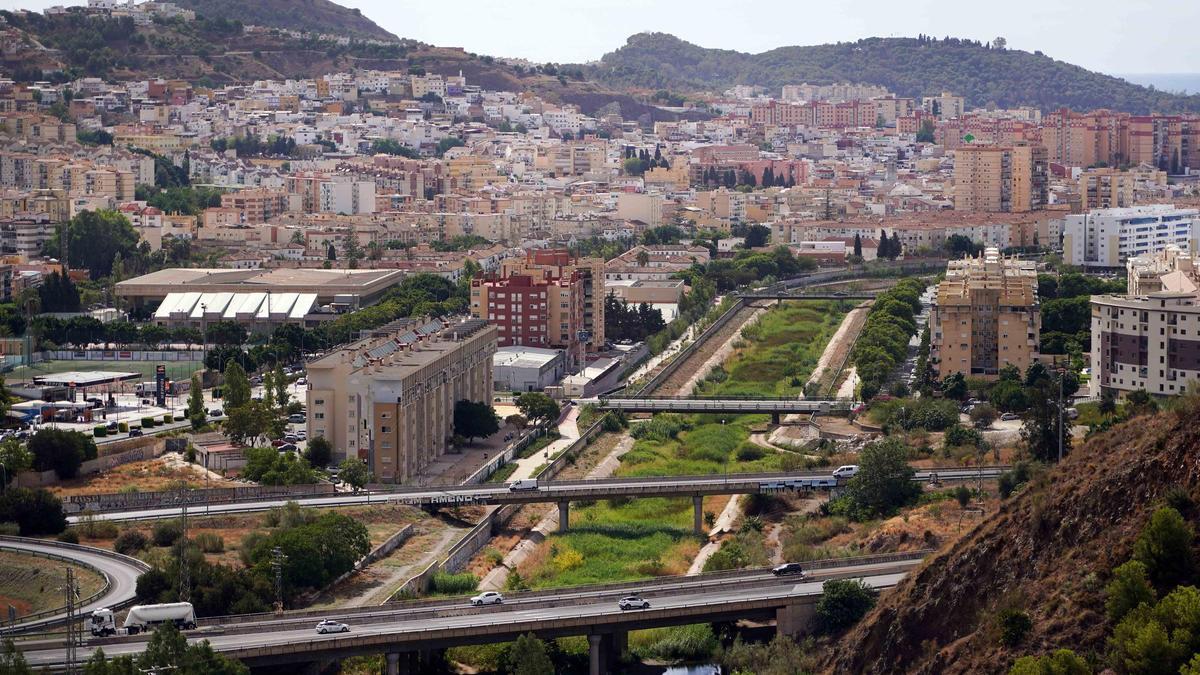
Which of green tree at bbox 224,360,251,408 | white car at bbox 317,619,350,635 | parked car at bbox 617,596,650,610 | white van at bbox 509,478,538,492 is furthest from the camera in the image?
green tree at bbox 224,360,251,408

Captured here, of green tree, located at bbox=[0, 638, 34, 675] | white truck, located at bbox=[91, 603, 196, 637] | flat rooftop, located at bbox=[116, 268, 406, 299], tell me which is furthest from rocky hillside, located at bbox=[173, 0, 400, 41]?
green tree, located at bbox=[0, 638, 34, 675]

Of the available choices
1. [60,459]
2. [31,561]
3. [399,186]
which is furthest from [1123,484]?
[399,186]

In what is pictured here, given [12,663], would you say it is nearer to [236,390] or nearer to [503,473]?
[503,473]

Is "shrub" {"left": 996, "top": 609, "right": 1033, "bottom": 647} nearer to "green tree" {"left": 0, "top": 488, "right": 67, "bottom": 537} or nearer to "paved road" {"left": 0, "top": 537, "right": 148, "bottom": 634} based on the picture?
"paved road" {"left": 0, "top": 537, "right": 148, "bottom": 634}

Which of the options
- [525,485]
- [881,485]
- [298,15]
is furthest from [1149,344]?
[298,15]

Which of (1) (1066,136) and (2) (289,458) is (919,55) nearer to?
(1) (1066,136)

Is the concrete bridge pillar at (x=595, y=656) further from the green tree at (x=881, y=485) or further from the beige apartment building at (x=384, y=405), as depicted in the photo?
the beige apartment building at (x=384, y=405)
